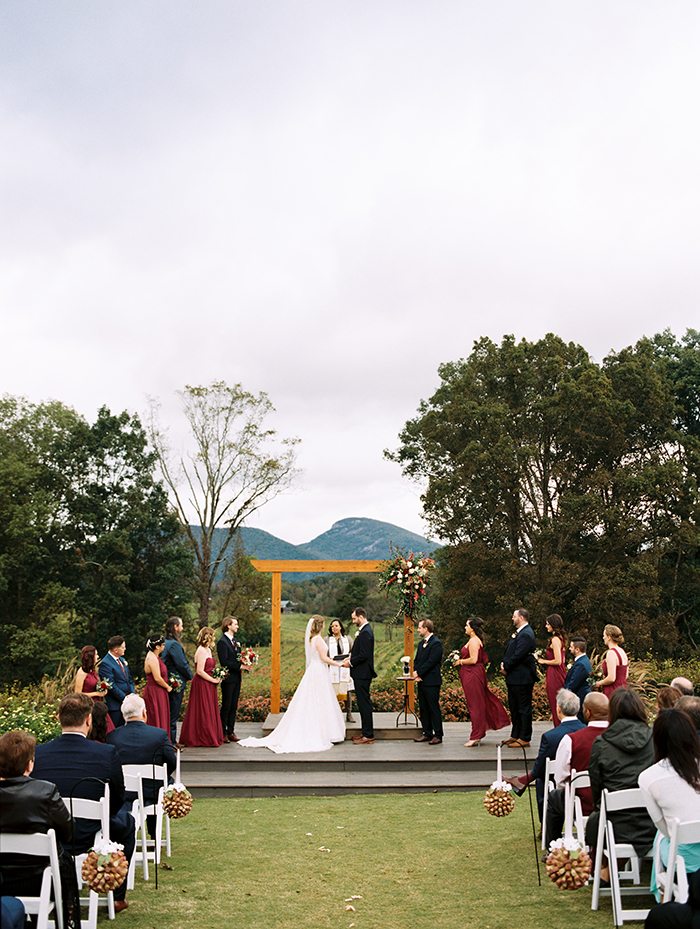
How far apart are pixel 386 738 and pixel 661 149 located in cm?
1205

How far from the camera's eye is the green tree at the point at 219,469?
3058cm

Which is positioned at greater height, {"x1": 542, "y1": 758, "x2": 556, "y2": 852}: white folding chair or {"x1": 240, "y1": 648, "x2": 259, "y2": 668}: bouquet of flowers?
{"x1": 240, "y1": 648, "x2": 259, "y2": 668}: bouquet of flowers

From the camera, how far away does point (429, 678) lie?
34.7 ft

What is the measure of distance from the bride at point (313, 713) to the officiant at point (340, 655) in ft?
3.46

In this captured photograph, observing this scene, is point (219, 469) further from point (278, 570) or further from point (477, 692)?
point (477, 692)

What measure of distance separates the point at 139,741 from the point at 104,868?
2.07 metres

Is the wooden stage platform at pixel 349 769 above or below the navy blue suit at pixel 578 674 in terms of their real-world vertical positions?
below

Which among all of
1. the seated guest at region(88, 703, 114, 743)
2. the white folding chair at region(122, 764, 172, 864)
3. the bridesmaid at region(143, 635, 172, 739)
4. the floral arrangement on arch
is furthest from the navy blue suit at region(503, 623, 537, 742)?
the seated guest at region(88, 703, 114, 743)

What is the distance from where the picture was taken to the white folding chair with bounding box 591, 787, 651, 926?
428 cm

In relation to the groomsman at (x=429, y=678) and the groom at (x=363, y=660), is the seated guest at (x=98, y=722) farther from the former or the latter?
the groomsman at (x=429, y=678)

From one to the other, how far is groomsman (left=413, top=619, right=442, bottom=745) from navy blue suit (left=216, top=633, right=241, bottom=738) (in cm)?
263

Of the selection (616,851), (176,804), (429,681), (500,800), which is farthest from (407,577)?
(616,851)

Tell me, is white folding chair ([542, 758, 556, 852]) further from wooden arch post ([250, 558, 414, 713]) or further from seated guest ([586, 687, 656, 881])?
wooden arch post ([250, 558, 414, 713])

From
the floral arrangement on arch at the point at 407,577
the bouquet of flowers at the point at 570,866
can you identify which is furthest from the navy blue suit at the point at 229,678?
the bouquet of flowers at the point at 570,866
